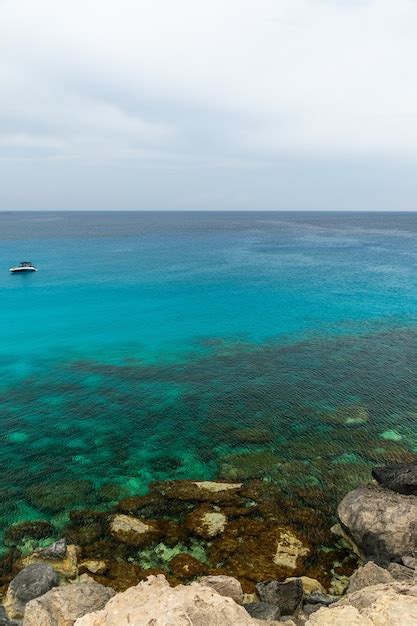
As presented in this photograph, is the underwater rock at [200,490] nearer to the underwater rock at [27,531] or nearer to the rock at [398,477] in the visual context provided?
the underwater rock at [27,531]

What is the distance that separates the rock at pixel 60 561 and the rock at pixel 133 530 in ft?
9.94

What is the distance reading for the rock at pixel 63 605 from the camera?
59.6ft

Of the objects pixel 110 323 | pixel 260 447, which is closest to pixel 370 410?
pixel 260 447

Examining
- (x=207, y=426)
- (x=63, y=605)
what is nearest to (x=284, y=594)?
(x=63, y=605)

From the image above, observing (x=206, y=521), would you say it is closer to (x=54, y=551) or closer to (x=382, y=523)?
(x=54, y=551)

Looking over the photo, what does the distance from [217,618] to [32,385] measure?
40430 mm

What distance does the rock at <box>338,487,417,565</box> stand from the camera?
24.1m

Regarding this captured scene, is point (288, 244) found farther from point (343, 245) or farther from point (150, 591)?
point (150, 591)

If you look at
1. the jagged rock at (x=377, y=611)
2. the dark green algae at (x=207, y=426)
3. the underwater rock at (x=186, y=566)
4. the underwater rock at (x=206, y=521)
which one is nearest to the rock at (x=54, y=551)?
the dark green algae at (x=207, y=426)

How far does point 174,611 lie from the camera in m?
14.1

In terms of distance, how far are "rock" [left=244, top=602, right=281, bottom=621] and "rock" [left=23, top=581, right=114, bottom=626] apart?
7.37 m

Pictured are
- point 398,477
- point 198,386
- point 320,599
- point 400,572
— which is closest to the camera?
point 320,599

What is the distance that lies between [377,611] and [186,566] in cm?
1338

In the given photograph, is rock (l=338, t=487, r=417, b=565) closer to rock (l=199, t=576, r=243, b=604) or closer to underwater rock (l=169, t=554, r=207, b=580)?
rock (l=199, t=576, r=243, b=604)
